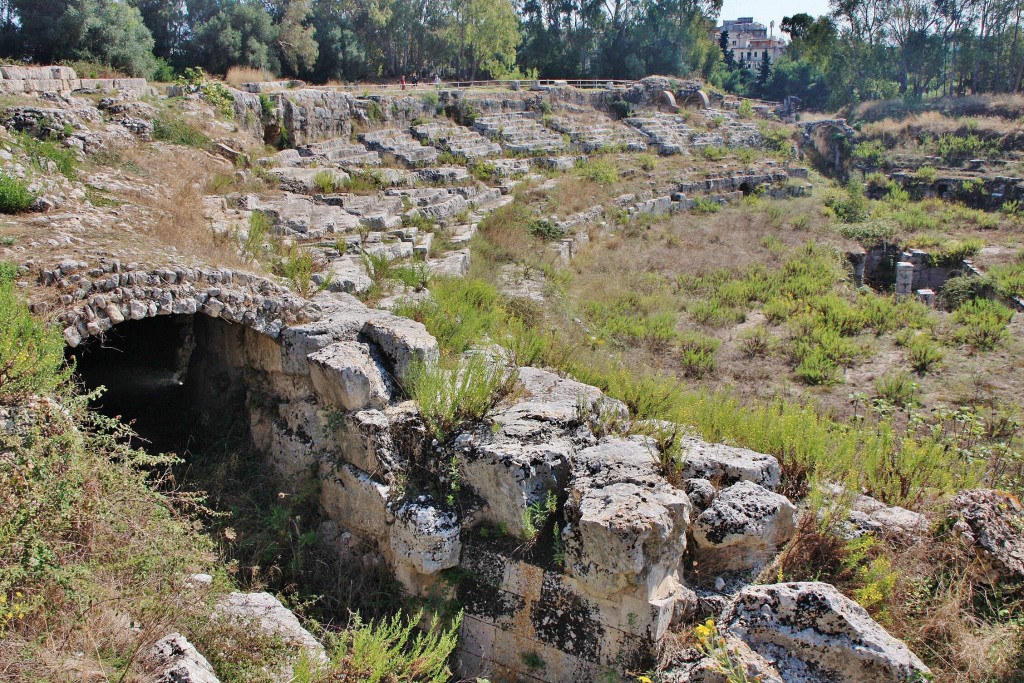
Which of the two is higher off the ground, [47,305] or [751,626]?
[47,305]

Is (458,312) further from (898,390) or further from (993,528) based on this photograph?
(898,390)

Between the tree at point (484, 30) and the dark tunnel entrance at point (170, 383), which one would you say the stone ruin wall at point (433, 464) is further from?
the tree at point (484, 30)

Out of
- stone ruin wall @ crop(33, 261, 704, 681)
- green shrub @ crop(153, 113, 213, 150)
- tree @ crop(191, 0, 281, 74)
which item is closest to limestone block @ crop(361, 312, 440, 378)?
stone ruin wall @ crop(33, 261, 704, 681)

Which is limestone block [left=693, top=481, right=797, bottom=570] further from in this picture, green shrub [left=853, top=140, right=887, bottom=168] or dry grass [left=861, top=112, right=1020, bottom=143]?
dry grass [left=861, top=112, right=1020, bottom=143]

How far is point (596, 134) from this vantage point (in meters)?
25.2

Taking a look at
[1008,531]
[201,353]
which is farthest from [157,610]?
[1008,531]

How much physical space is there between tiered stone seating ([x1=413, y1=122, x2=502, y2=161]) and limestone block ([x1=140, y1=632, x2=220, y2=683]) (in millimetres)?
15934

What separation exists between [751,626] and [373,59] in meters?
35.4

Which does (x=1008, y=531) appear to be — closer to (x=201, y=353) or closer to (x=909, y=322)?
(x=201, y=353)

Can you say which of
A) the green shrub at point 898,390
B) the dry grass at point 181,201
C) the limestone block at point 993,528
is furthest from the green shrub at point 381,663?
the green shrub at point 898,390

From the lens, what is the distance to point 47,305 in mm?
5645

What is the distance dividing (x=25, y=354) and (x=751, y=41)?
9403 cm

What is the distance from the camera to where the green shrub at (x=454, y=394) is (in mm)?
5516

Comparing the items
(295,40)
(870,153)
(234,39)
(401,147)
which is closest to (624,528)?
(401,147)
